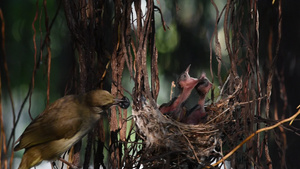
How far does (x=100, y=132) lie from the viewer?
1.80 m

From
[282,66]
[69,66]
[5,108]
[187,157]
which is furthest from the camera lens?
[282,66]

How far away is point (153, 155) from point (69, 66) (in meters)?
0.55

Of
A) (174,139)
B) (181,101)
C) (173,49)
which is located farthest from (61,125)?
(173,49)

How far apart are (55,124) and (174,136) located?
44cm

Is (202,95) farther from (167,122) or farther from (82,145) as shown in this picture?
(82,145)

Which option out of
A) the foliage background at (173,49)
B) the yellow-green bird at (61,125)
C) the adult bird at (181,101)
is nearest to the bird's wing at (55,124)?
the yellow-green bird at (61,125)

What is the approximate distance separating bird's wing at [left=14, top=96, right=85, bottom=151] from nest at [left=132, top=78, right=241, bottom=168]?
229 millimetres

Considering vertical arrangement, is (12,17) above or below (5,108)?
above

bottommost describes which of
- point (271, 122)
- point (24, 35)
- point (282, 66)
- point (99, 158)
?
point (99, 158)

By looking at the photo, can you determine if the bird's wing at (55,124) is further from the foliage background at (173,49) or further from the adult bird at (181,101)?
the adult bird at (181,101)

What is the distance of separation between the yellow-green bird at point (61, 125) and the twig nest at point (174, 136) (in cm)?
13

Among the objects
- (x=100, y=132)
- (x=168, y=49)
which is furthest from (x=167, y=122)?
(x=168, y=49)

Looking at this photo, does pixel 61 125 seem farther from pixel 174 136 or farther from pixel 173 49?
pixel 173 49

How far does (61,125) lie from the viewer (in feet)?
5.16
